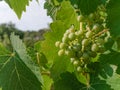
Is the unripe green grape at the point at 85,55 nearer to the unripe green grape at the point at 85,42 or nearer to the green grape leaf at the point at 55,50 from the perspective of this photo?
the unripe green grape at the point at 85,42

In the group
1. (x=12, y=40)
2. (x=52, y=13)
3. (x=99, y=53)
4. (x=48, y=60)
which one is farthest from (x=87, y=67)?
(x=52, y=13)

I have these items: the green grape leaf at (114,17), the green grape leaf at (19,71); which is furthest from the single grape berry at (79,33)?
the green grape leaf at (19,71)

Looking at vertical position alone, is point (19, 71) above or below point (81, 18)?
below

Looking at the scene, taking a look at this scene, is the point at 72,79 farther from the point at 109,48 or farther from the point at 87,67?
the point at 109,48

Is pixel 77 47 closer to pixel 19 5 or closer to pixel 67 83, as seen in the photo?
pixel 67 83

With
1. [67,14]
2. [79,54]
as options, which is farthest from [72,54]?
[67,14]

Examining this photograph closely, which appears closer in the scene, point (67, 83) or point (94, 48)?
point (94, 48)
